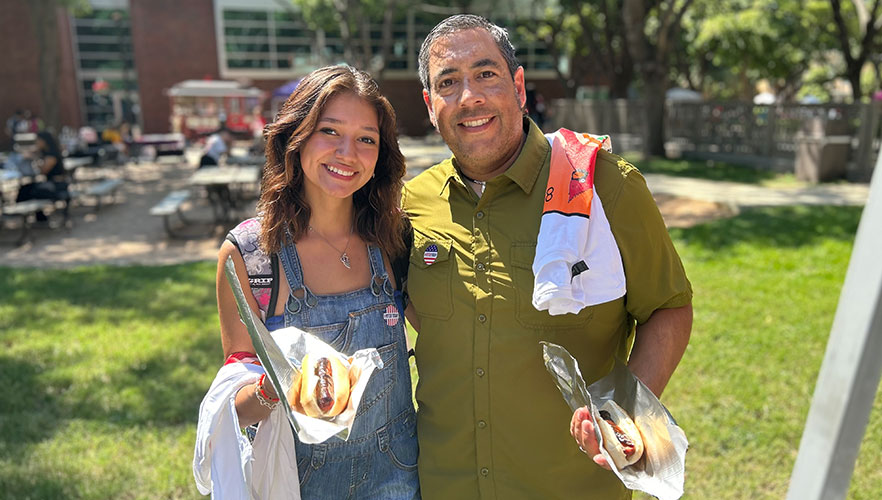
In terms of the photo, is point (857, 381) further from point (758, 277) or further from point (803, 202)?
point (803, 202)

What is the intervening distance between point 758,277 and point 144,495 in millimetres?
5676

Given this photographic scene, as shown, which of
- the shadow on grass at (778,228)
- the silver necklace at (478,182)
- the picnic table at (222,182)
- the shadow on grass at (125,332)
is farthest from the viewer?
the picnic table at (222,182)

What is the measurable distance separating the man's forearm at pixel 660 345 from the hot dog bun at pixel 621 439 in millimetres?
285

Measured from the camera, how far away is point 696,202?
403 inches

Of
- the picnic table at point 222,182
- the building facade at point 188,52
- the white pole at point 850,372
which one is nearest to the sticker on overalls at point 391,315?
the white pole at point 850,372

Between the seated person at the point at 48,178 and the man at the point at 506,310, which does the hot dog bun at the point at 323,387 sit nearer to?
the man at the point at 506,310

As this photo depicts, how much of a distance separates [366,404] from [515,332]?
1.62 ft

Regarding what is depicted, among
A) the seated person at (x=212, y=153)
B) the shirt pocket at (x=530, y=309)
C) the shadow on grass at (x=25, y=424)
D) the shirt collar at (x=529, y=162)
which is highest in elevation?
the shirt collar at (x=529, y=162)

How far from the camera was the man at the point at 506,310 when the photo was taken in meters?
1.77

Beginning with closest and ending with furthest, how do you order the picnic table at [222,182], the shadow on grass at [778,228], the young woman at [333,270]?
the young woman at [333,270]
the shadow on grass at [778,228]
the picnic table at [222,182]

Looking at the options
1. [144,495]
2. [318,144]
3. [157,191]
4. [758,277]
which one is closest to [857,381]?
[318,144]

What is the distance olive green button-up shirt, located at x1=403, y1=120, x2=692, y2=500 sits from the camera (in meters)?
1.76

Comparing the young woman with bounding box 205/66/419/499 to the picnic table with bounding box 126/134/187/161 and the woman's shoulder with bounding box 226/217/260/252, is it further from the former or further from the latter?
the picnic table with bounding box 126/134/187/161

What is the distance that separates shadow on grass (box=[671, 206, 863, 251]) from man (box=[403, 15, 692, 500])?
6212 millimetres
